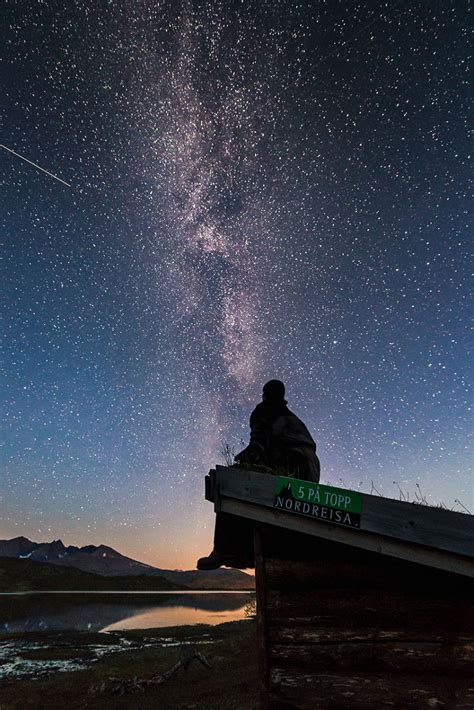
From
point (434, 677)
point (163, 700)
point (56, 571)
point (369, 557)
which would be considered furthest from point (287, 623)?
point (56, 571)

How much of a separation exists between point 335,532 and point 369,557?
456 mm

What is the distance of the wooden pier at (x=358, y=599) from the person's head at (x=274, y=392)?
1.94 meters

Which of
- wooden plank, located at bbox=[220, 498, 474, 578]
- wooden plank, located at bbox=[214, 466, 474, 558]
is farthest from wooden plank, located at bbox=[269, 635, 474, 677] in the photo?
wooden plank, located at bbox=[214, 466, 474, 558]

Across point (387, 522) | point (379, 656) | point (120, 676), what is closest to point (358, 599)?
point (379, 656)

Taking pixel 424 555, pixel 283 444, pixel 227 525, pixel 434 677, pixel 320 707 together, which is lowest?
pixel 320 707

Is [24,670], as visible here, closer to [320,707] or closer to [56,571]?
[320,707]

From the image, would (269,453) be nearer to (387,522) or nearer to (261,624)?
(261,624)

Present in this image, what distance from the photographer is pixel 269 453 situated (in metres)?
5.10

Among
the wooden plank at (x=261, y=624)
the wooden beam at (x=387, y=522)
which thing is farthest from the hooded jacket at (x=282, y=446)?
the wooden plank at (x=261, y=624)

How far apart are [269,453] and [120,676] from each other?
42.8ft

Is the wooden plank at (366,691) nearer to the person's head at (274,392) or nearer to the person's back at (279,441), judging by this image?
the person's back at (279,441)

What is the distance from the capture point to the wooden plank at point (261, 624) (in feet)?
11.8

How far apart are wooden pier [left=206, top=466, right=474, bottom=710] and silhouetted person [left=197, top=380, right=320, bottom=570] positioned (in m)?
0.72

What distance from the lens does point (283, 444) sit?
5059mm
